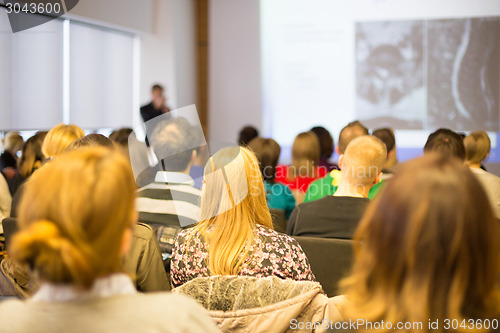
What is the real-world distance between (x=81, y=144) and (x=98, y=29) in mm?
4983

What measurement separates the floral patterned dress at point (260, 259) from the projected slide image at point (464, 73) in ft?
19.5

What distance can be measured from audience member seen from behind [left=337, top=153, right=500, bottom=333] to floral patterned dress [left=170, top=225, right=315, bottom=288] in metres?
0.73

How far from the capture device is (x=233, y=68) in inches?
323

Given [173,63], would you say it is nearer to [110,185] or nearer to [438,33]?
[438,33]

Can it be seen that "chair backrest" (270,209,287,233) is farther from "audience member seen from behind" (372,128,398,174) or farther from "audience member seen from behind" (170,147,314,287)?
"audience member seen from behind" (372,128,398,174)

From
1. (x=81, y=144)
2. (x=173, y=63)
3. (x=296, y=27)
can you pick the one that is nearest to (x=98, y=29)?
(x=173, y=63)

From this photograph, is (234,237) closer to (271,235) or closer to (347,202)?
(271,235)

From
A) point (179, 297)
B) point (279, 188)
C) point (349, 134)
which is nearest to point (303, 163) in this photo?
point (349, 134)

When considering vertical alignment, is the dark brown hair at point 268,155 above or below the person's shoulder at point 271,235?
above

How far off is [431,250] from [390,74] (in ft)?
22.0

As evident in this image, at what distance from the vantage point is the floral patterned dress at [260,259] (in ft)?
5.72

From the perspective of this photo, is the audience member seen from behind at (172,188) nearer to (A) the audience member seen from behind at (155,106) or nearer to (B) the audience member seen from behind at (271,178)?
(B) the audience member seen from behind at (271,178)

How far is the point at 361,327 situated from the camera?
1.09 meters

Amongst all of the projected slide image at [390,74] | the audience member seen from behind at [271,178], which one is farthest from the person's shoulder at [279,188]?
the projected slide image at [390,74]
